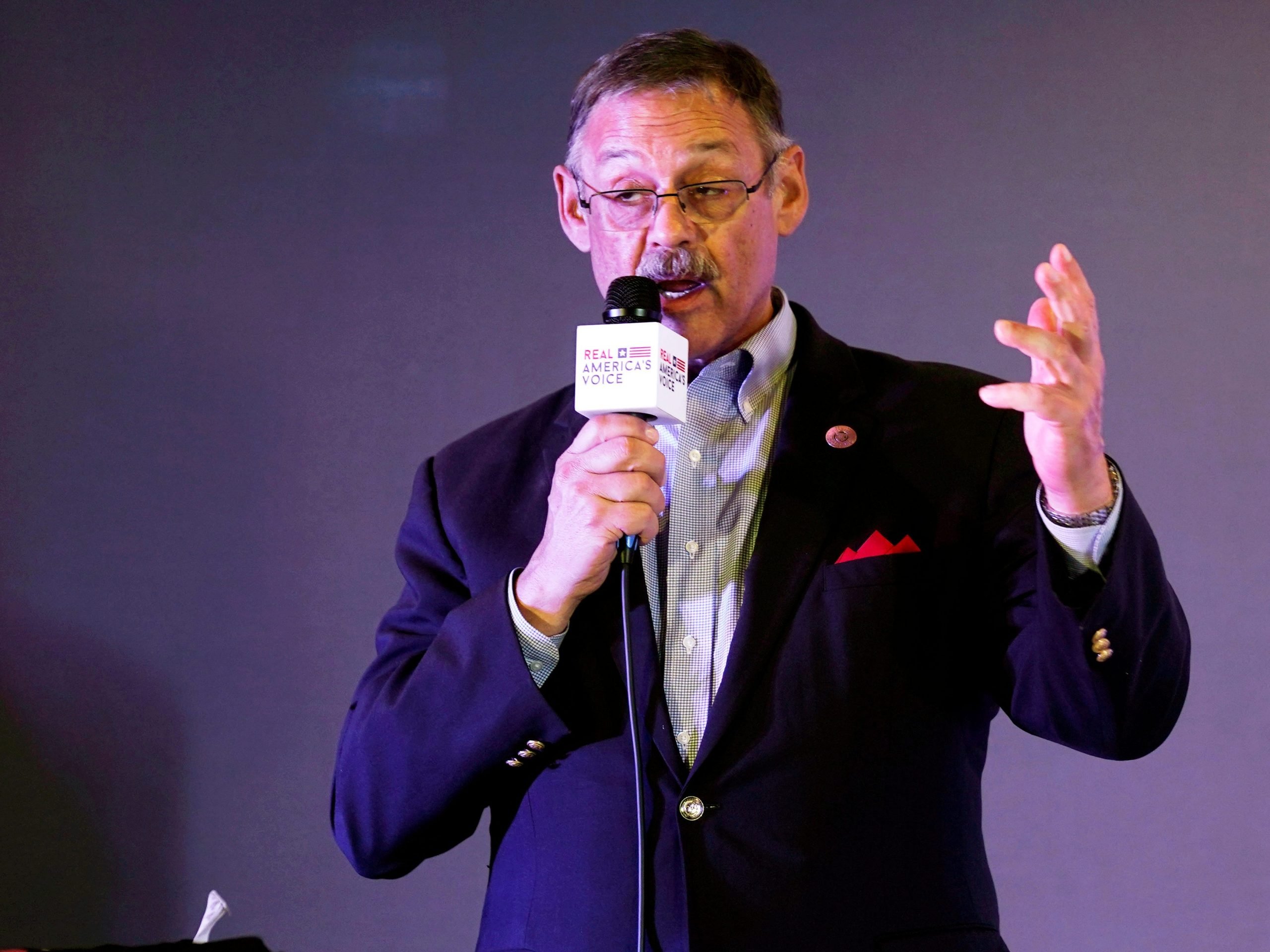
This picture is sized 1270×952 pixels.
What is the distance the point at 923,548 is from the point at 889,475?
0.39 feet

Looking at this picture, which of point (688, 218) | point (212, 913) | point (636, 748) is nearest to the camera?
point (212, 913)

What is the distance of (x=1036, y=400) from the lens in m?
1.39

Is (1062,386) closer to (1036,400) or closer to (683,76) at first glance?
(1036,400)

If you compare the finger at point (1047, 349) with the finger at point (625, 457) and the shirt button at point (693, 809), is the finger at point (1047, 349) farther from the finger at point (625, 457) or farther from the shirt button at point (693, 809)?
the shirt button at point (693, 809)

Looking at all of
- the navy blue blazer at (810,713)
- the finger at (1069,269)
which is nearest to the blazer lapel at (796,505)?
the navy blue blazer at (810,713)

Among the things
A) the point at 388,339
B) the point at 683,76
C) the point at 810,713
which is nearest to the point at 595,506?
the point at 810,713

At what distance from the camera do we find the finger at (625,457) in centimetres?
153

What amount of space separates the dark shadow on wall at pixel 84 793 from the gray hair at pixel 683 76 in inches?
69.7

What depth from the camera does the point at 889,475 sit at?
1.85m

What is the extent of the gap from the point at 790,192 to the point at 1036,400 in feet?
2.75

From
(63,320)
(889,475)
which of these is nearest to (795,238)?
(889,475)

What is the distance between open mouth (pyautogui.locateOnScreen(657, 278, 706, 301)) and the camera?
1866 millimetres

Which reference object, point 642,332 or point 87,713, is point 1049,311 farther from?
point 87,713

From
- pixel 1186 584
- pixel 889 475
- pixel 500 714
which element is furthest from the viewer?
pixel 1186 584
